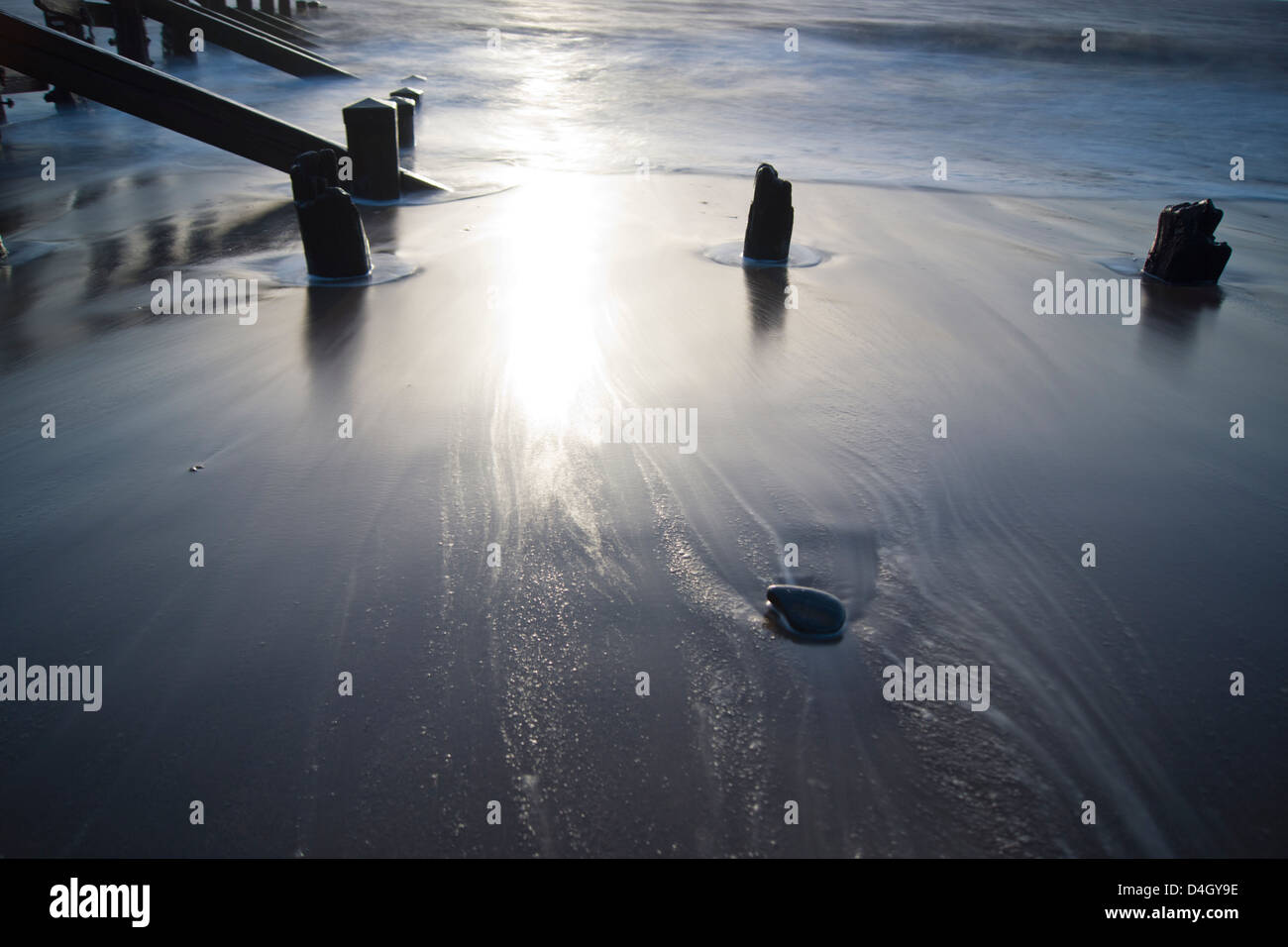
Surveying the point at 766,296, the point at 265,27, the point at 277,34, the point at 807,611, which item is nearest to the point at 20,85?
the point at 265,27

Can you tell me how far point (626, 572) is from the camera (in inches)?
102

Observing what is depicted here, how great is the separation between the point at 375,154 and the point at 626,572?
6309 mm

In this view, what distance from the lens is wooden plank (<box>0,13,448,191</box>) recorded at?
691 centimetres

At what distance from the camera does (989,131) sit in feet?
47.8

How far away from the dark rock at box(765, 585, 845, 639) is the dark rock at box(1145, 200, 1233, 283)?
5085 millimetres

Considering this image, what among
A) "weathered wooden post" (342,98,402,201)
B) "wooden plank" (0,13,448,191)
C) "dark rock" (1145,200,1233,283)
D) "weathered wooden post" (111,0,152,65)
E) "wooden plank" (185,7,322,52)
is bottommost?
"dark rock" (1145,200,1233,283)

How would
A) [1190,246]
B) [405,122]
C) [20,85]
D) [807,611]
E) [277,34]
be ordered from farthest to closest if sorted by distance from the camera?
[277,34]
[20,85]
[405,122]
[1190,246]
[807,611]

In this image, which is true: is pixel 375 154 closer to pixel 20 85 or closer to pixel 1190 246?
pixel 1190 246

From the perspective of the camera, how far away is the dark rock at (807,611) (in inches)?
90.8

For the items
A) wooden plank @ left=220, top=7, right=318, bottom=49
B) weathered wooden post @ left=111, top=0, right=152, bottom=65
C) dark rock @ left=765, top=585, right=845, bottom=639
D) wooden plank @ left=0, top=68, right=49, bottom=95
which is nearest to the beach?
dark rock @ left=765, top=585, right=845, bottom=639

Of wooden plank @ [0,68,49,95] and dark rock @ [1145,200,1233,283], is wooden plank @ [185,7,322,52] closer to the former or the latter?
wooden plank @ [0,68,49,95]

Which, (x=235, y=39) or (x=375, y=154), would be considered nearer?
(x=375, y=154)

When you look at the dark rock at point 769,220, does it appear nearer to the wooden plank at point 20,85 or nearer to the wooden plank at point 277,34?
the wooden plank at point 20,85
